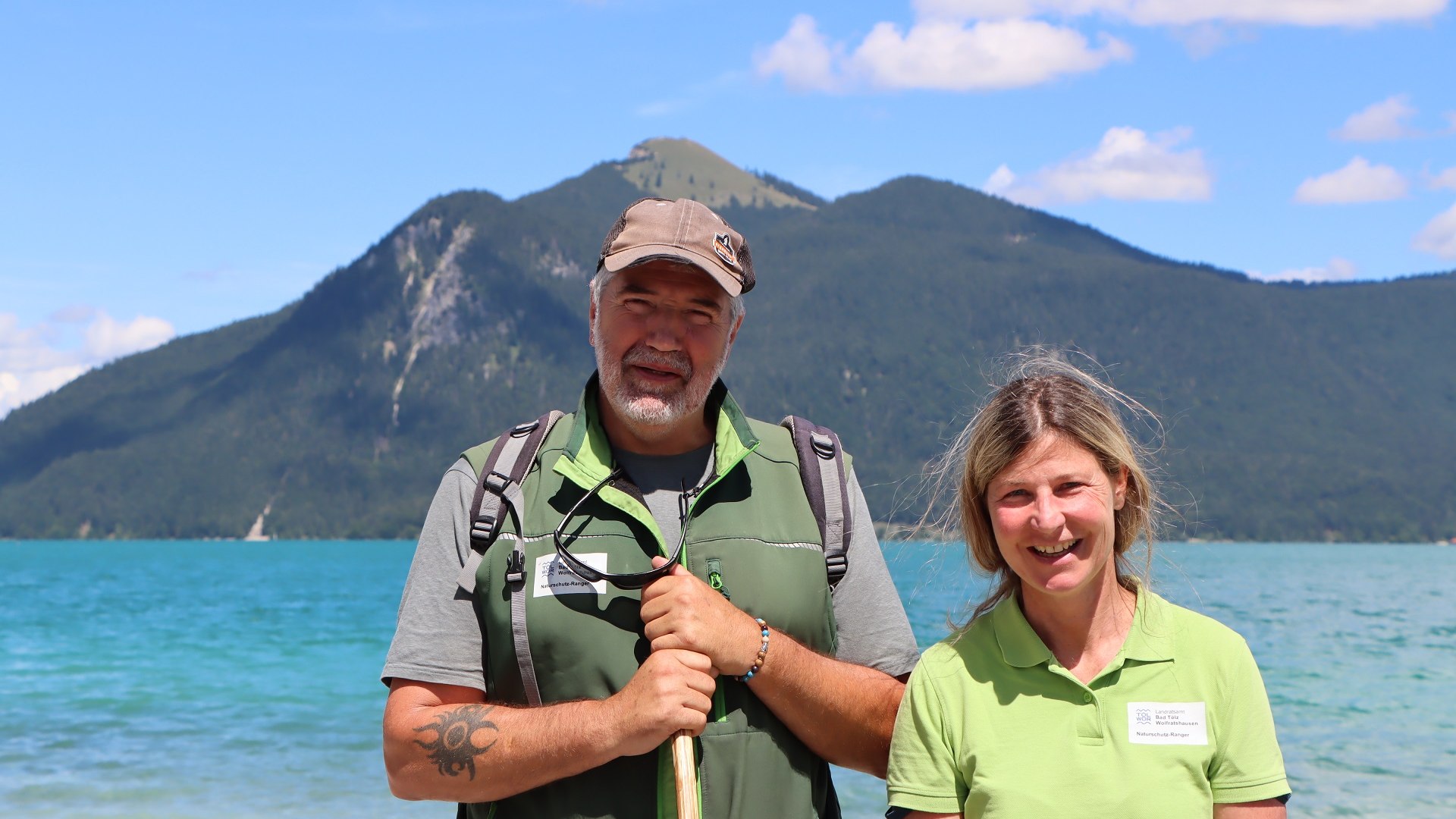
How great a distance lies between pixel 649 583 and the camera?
2832mm

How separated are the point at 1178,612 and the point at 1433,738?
60.7 feet

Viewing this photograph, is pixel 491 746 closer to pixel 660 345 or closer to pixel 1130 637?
pixel 660 345

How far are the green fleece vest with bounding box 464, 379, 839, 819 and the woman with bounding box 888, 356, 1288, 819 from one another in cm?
30

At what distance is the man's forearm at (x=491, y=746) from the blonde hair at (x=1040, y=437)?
2.84 ft

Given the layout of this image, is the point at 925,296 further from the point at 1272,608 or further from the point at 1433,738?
the point at 1433,738

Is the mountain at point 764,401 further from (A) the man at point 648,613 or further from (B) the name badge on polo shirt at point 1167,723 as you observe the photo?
(B) the name badge on polo shirt at point 1167,723

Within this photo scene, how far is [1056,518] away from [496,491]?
45.5 inches

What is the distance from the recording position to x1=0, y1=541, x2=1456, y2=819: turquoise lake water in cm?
1315

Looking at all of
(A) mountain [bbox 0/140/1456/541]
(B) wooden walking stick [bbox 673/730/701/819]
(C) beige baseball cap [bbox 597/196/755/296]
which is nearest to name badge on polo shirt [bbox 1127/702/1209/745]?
(B) wooden walking stick [bbox 673/730/701/819]

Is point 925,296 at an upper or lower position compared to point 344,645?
upper

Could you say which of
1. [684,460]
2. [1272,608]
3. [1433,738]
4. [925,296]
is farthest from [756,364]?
[684,460]

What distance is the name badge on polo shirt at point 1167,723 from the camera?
8.36 feet

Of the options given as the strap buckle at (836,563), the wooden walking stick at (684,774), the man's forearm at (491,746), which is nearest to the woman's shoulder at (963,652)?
the strap buckle at (836,563)

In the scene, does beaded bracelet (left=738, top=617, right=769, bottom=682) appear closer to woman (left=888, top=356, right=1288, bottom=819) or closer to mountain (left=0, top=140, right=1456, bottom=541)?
woman (left=888, top=356, right=1288, bottom=819)
